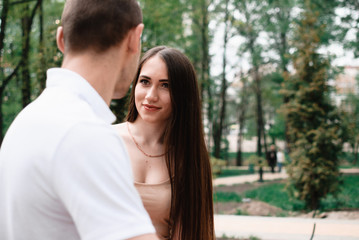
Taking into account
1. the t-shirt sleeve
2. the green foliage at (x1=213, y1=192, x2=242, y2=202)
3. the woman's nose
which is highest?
the woman's nose

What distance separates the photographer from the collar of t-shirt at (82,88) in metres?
1.00

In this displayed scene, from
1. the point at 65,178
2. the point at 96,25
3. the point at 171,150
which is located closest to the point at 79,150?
the point at 65,178

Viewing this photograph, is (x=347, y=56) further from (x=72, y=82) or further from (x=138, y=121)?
(x=72, y=82)

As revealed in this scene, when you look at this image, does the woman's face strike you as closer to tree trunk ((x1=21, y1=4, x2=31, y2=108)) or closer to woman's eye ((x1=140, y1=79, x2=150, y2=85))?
woman's eye ((x1=140, y1=79, x2=150, y2=85))

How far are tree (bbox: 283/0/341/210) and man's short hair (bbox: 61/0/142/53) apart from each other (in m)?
9.61

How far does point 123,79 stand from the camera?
45.0 inches

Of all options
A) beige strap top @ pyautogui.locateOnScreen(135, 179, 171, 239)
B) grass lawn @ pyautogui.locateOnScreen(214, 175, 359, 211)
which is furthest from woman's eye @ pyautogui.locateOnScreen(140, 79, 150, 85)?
grass lawn @ pyautogui.locateOnScreen(214, 175, 359, 211)

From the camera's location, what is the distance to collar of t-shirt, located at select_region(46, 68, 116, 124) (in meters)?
1.00

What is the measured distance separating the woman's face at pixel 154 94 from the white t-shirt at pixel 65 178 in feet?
4.29

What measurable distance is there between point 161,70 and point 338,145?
904 centimetres

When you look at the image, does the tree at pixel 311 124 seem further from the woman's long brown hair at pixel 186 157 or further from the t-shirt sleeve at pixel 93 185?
the t-shirt sleeve at pixel 93 185

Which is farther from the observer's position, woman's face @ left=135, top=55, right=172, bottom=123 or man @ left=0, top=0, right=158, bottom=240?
woman's face @ left=135, top=55, right=172, bottom=123

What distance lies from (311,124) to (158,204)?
360 inches

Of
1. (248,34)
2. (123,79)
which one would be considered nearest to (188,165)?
(123,79)
